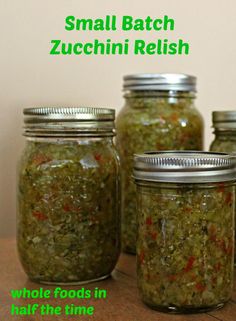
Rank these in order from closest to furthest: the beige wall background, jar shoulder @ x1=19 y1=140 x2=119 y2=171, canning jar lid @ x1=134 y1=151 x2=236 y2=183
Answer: canning jar lid @ x1=134 y1=151 x2=236 y2=183 < jar shoulder @ x1=19 y1=140 x2=119 y2=171 < the beige wall background

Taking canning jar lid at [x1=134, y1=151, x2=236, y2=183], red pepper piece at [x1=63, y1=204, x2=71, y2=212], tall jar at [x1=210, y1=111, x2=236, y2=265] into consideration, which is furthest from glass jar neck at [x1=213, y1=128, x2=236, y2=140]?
red pepper piece at [x1=63, y1=204, x2=71, y2=212]

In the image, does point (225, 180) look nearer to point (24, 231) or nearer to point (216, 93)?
point (24, 231)

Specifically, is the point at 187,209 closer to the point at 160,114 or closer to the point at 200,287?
the point at 200,287

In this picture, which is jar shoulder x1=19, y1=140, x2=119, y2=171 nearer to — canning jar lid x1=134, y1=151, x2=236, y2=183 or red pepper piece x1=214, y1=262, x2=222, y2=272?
canning jar lid x1=134, y1=151, x2=236, y2=183

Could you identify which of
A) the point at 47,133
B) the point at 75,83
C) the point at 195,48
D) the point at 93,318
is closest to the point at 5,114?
the point at 75,83

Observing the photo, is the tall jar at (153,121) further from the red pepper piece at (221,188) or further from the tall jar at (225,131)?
the red pepper piece at (221,188)
